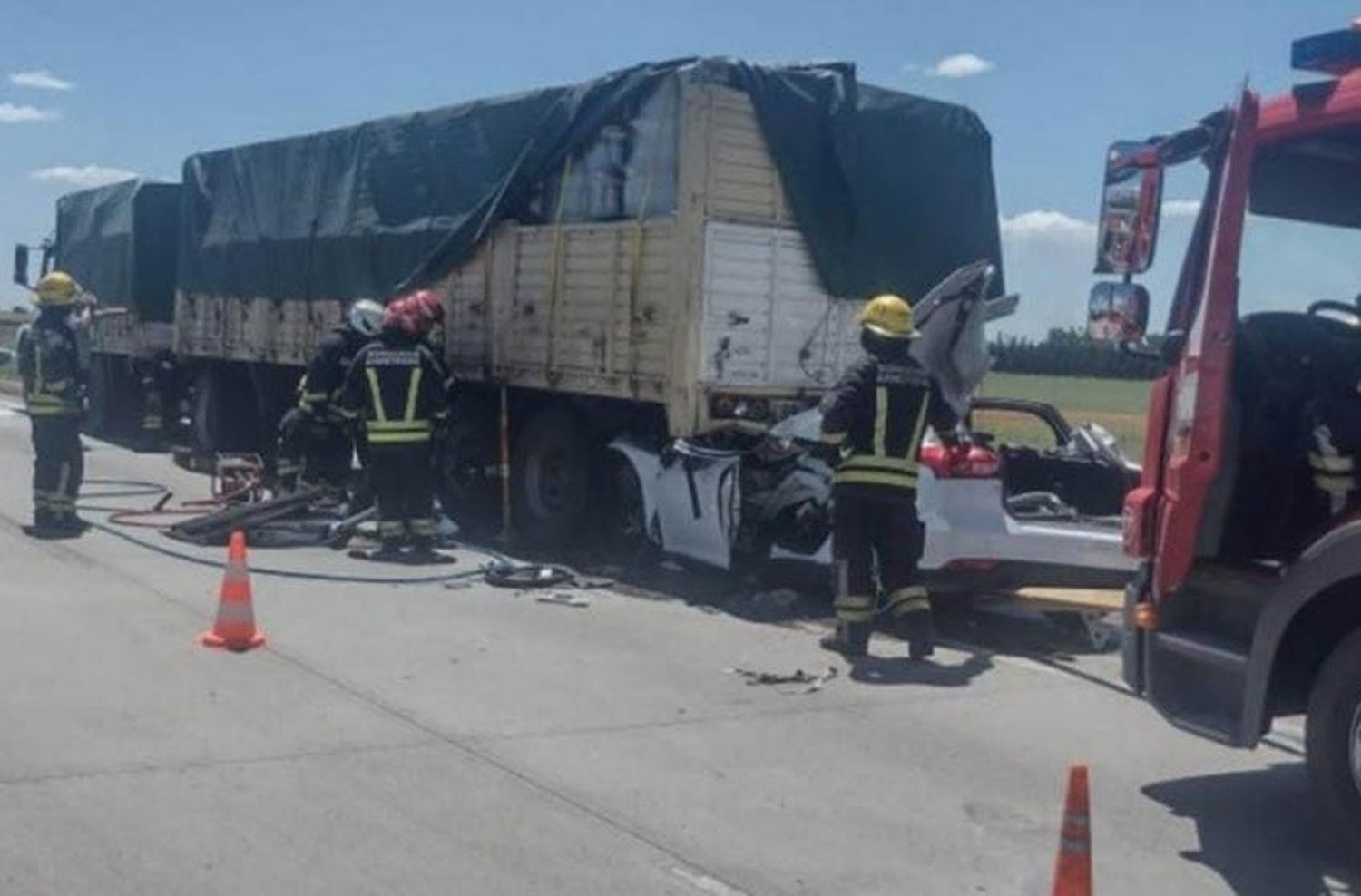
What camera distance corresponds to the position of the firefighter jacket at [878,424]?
9453 mm

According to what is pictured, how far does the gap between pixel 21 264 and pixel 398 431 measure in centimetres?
1425

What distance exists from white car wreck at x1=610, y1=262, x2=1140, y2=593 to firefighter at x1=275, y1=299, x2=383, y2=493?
252 cm

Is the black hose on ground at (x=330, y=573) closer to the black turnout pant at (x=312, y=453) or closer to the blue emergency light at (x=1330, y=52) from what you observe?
the black turnout pant at (x=312, y=453)

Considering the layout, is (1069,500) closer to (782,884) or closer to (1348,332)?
(1348,332)

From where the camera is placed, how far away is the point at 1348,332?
6.62m

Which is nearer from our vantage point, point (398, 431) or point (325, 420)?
point (398, 431)

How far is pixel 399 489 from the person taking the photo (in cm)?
1297

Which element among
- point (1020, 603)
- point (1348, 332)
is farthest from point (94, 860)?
point (1020, 603)

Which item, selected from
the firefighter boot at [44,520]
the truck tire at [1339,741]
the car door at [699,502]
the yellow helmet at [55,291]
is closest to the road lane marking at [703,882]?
the truck tire at [1339,741]

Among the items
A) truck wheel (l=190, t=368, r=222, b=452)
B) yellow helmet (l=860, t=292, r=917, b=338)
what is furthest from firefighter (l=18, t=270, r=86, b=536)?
yellow helmet (l=860, t=292, r=917, b=338)

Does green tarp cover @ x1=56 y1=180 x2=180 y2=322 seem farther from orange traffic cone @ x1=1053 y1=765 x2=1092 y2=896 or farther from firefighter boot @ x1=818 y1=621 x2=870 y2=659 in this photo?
orange traffic cone @ x1=1053 y1=765 x2=1092 y2=896

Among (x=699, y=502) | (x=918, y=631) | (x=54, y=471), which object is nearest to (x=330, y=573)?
(x=699, y=502)

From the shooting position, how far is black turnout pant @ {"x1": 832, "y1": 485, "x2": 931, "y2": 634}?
948 centimetres

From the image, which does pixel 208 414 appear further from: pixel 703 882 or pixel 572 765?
pixel 703 882
